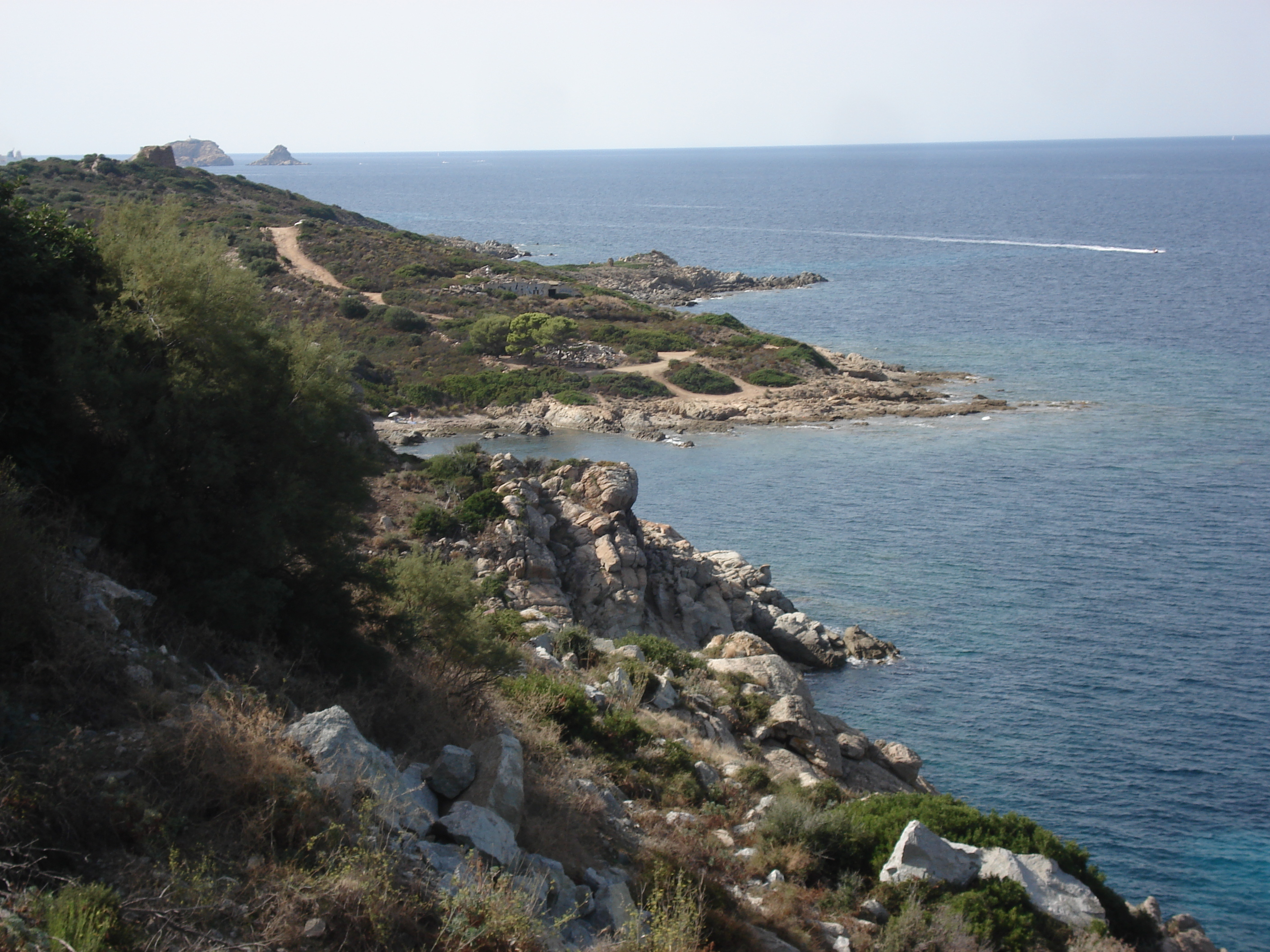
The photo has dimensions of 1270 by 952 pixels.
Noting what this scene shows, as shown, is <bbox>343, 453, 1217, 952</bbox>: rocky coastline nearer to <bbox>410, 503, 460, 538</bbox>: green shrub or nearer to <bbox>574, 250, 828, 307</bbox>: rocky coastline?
<bbox>410, 503, 460, 538</bbox>: green shrub

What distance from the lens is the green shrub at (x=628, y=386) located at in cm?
6353

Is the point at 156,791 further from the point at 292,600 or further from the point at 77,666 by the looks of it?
the point at 292,600

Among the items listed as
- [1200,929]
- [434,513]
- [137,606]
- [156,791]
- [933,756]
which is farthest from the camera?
[434,513]

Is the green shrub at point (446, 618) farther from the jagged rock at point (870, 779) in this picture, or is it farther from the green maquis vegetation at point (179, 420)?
the jagged rock at point (870, 779)

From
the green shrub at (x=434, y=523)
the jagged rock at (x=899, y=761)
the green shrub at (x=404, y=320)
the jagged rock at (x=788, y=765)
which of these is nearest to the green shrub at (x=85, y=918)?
the jagged rock at (x=788, y=765)

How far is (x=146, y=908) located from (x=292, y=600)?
649 cm

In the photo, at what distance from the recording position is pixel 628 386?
64125 mm

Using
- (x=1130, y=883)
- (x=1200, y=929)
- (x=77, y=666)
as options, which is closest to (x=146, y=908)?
(x=77, y=666)

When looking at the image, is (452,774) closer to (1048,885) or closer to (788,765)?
(1048,885)

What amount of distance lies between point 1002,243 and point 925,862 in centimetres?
14032

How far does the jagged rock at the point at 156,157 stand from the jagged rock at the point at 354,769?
105 meters

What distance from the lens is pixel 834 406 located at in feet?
202

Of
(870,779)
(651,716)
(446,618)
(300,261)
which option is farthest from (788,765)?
(300,261)

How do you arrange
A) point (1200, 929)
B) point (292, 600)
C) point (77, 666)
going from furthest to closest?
point (1200, 929) < point (292, 600) < point (77, 666)
